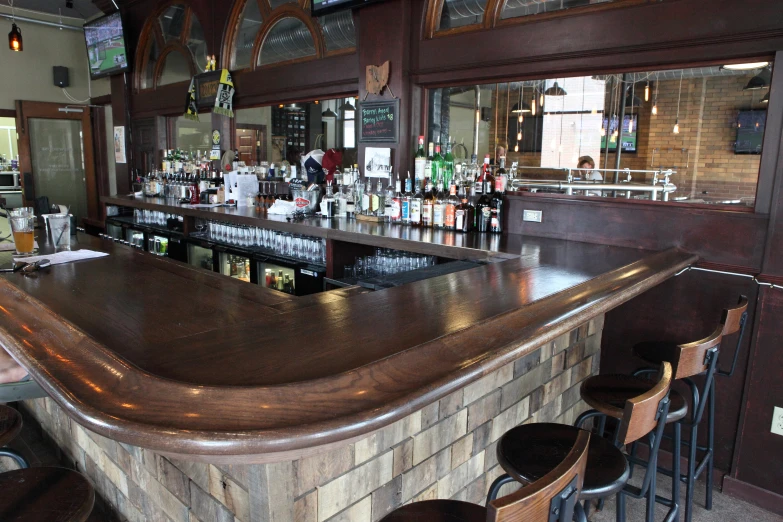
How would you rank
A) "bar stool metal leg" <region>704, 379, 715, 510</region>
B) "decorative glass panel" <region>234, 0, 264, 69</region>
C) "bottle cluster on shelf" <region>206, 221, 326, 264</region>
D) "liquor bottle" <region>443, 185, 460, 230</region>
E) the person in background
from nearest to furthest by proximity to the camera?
"bar stool metal leg" <region>704, 379, 715, 510</region>
"liquor bottle" <region>443, 185, 460, 230</region>
"bottle cluster on shelf" <region>206, 221, 326, 264</region>
the person in background
"decorative glass panel" <region>234, 0, 264, 69</region>

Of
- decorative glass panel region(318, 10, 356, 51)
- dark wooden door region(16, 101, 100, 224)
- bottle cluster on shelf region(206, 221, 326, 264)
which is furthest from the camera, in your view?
dark wooden door region(16, 101, 100, 224)

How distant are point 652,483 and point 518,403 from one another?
530mm

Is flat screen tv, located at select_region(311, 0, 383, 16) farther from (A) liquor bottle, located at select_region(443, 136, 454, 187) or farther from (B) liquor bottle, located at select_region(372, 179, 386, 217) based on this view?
(B) liquor bottle, located at select_region(372, 179, 386, 217)

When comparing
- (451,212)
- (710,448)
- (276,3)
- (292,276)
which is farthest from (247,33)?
(710,448)

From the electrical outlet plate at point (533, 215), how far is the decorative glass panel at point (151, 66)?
17.2 ft

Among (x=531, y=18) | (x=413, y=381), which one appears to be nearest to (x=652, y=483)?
(x=413, y=381)

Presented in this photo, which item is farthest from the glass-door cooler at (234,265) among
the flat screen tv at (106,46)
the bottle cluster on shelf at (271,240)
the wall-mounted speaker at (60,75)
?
the wall-mounted speaker at (60,75)

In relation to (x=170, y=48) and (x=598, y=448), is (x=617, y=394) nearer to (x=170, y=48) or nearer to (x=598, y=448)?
(x=598, y=448)

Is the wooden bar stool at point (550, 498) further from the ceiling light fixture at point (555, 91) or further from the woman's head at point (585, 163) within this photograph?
the woman's head at point (585, 163)

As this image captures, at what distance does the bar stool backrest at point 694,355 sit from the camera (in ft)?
5.63

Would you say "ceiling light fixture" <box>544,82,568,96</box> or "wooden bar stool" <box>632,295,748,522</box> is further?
"ceiling light fixture" <box>544,82,568,96</box>

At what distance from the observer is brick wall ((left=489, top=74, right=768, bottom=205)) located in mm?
2930

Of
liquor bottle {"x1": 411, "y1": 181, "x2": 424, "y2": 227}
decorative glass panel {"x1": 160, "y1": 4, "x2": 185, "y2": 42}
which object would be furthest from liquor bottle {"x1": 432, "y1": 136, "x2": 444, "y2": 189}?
decorative glass panel {"x1": 160, "y1": 4, "x2": 185, "y2": 42}

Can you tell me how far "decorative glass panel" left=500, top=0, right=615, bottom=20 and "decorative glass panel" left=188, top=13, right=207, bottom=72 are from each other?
373 centimetres
